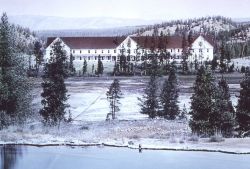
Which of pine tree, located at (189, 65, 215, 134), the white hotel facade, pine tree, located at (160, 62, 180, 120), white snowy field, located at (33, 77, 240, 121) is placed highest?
the white hotel facade

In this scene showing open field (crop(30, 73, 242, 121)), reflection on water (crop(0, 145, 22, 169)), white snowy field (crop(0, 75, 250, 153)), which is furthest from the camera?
open field (crop(30, 73, 242, 121))

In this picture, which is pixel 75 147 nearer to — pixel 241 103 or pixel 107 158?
pixel 107 158

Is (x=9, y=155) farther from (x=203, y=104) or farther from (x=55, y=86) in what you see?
(x=55, y=86)

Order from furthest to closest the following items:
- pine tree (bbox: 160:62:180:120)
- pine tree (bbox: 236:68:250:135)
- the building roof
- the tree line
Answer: the building roof
pine tree (bbox: 160:62:180:120)
pine tree (bbox: 236:68:250:135)
the tree line

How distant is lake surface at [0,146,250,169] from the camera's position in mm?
23516

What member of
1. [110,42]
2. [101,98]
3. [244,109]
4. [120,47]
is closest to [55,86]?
[244,109]

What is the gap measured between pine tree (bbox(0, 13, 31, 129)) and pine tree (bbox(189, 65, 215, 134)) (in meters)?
13.2

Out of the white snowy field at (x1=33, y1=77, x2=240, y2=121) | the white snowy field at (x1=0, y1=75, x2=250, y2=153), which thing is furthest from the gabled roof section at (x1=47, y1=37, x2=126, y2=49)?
the white snowy field at (x1=0, y1=75, x2=250, y2=153)

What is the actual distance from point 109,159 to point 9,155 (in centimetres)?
539

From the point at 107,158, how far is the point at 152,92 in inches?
1190

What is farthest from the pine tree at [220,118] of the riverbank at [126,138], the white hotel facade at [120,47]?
the white hotel facade at [120,47]

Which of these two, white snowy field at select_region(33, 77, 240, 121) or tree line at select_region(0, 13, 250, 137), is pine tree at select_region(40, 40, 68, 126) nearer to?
tree line at select_region(0, 13, 250, 137)

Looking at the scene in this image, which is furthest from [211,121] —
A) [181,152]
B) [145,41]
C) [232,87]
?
[145,41]

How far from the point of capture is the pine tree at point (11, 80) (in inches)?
1422
